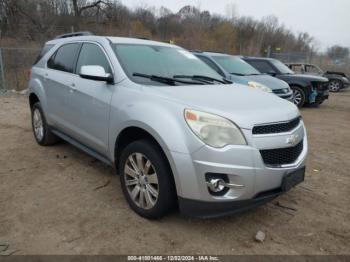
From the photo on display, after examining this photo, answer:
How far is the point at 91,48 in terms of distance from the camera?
4184mm

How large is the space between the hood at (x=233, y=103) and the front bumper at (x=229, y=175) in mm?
168

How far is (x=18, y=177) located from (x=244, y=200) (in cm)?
301

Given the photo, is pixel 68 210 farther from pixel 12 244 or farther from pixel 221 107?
pixel 221 107

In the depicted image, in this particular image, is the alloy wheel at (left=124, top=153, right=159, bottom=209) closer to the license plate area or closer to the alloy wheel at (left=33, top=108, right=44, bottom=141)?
the license plate area

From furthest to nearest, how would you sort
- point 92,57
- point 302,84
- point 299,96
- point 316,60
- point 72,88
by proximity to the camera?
point 316,60 → point 299,96 → point 302,84 → point 72,88 → point 92,57

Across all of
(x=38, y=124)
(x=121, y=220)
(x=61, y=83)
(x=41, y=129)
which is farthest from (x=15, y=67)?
(x=121, y=220)

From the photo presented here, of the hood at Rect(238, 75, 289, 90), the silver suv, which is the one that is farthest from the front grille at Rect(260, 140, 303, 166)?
the hood at Rect(238, 75, 289, 90)

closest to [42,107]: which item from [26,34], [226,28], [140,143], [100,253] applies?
[140,143]

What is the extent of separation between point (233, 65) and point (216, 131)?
22.6ft

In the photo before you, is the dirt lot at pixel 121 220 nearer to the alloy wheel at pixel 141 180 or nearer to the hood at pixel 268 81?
the alloy wheel at pixel 141 180

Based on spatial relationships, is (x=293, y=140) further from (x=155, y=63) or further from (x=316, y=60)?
(x=316, y=60)

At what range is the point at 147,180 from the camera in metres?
3.14

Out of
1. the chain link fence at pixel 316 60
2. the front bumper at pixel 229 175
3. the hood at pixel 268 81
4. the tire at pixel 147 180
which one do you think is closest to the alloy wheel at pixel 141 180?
the tire at pixel 147 180

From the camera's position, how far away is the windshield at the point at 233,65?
29.5ft
